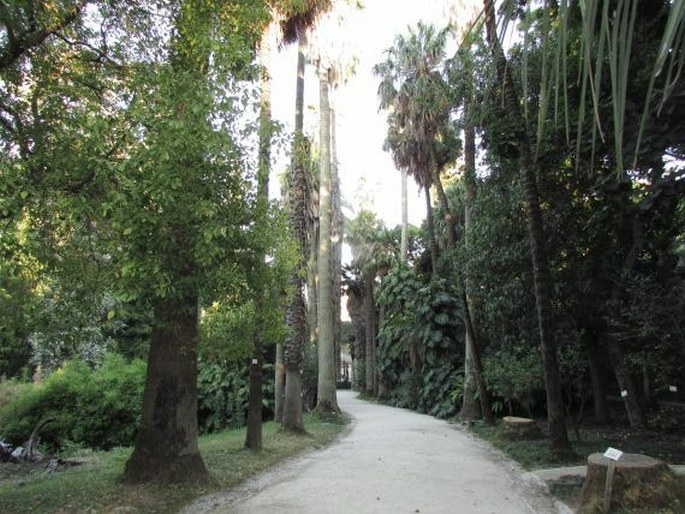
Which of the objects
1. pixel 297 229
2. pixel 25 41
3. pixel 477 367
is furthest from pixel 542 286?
pixel 25 41

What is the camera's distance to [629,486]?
7500 mm

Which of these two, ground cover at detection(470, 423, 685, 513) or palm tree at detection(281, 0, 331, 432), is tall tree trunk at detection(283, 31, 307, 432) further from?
ground cover at detection(470, 423, 685, 513)

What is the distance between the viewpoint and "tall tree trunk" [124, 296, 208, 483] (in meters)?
9.16

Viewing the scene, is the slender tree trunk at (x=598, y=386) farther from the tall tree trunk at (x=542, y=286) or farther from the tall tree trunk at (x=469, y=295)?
the tall tree trunk at (x=542, y=286)

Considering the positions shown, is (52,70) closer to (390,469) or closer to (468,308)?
(390,469)

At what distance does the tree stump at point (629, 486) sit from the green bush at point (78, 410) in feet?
47.7

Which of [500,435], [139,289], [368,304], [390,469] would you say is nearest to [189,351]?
[139,289]

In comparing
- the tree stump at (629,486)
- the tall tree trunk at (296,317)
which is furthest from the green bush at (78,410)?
the tree stump at (629,486)

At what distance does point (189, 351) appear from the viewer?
9.78 m

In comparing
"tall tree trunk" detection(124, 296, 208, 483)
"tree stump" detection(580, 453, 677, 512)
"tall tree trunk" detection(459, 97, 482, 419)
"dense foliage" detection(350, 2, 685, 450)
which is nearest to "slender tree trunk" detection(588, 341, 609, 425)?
"dense foliage" detection(350, 2, 685, 450)

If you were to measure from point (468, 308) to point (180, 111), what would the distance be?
15.8 metres

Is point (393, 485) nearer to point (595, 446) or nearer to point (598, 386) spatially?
point (595, 446)

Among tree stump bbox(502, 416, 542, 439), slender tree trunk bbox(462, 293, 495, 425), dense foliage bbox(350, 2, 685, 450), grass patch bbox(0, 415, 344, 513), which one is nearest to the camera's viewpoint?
grass patch bbox(0, 415, 344, 513)

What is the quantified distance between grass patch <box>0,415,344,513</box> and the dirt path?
0.34 m
